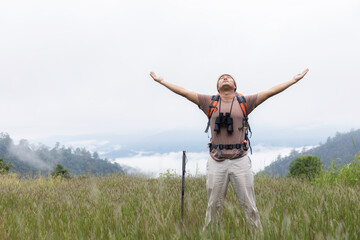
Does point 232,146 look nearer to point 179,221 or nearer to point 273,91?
point 273,91

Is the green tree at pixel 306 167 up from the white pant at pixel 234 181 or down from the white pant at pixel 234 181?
up

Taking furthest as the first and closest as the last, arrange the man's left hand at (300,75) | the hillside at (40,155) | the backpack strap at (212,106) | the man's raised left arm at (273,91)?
the hillside at (40,155) < the man's left hand at (300,75) < the man's raised left arm at (273,91) < the backpack strap at (212,106)

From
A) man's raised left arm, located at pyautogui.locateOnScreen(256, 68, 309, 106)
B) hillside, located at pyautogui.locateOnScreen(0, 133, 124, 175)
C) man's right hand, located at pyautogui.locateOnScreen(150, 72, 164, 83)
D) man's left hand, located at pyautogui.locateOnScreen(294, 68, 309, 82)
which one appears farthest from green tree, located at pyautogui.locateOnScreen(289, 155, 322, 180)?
hillside, located at pyautogui.locateOnScreen(0, 133, 124, 175)

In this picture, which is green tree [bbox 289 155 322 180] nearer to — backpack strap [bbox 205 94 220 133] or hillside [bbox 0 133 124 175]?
backpack strap [bbox 205 94 220 133]

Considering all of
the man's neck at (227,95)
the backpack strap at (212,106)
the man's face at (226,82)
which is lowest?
the backpack strap at (212,106)

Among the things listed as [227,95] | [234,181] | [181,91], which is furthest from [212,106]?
A: [234,181]

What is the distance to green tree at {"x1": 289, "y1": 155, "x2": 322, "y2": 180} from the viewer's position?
11.4 meters

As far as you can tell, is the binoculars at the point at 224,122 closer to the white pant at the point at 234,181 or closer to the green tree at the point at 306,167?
the white pant at the point at 234,181

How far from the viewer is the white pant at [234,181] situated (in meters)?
4.21

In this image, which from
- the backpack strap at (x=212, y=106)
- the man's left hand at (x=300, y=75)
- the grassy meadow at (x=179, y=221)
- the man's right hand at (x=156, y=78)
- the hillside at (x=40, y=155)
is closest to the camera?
the grassy meadow at (x=179, y=221)

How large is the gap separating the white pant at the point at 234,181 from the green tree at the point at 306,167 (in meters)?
7.67

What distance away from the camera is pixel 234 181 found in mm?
4234

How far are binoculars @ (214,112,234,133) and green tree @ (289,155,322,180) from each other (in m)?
7.95

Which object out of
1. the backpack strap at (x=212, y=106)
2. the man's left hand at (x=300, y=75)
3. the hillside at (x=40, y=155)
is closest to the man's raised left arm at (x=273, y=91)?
the man's left hand at (x=300, y=75)
